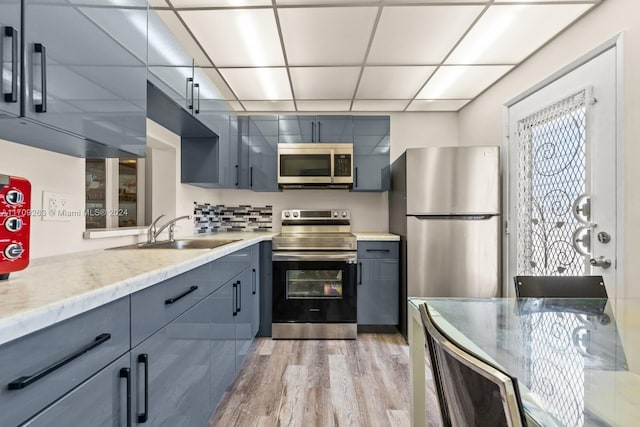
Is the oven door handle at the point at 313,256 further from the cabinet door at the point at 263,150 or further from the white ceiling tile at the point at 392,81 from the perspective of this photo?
the white ceiling tile at the point at 392,81

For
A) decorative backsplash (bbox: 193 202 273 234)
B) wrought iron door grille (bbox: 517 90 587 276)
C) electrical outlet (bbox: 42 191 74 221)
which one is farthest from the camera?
decorative backsplash (bbox: 193 202 273 234)

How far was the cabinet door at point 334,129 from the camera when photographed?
3.37 metres

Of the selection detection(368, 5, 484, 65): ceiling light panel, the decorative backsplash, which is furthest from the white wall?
the decorative backsplash

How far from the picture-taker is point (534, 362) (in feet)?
2.90

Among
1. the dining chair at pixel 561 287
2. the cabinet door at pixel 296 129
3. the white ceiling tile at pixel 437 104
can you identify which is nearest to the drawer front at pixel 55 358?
the dining chair at pixel 561 287

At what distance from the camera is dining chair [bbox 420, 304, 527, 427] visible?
1.54 feet

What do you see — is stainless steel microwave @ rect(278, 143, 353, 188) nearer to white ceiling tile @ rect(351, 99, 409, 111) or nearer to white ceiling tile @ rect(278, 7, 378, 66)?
white ceiling tile @ rect(351, 99, 409, 111)

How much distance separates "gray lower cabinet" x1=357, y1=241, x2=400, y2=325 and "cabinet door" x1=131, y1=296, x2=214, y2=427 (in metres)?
1.69

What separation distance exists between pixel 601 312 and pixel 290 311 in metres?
2.18

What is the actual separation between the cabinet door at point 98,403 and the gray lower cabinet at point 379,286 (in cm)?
230

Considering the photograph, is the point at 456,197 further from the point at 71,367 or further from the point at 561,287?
the point at 71,367

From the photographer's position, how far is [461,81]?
112 inches

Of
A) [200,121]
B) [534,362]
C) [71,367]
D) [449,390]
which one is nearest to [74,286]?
[71,367]

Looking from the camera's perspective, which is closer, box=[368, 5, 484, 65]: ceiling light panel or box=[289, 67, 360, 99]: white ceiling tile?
box=[368, 5, 484, 65]: ceiling light panel
